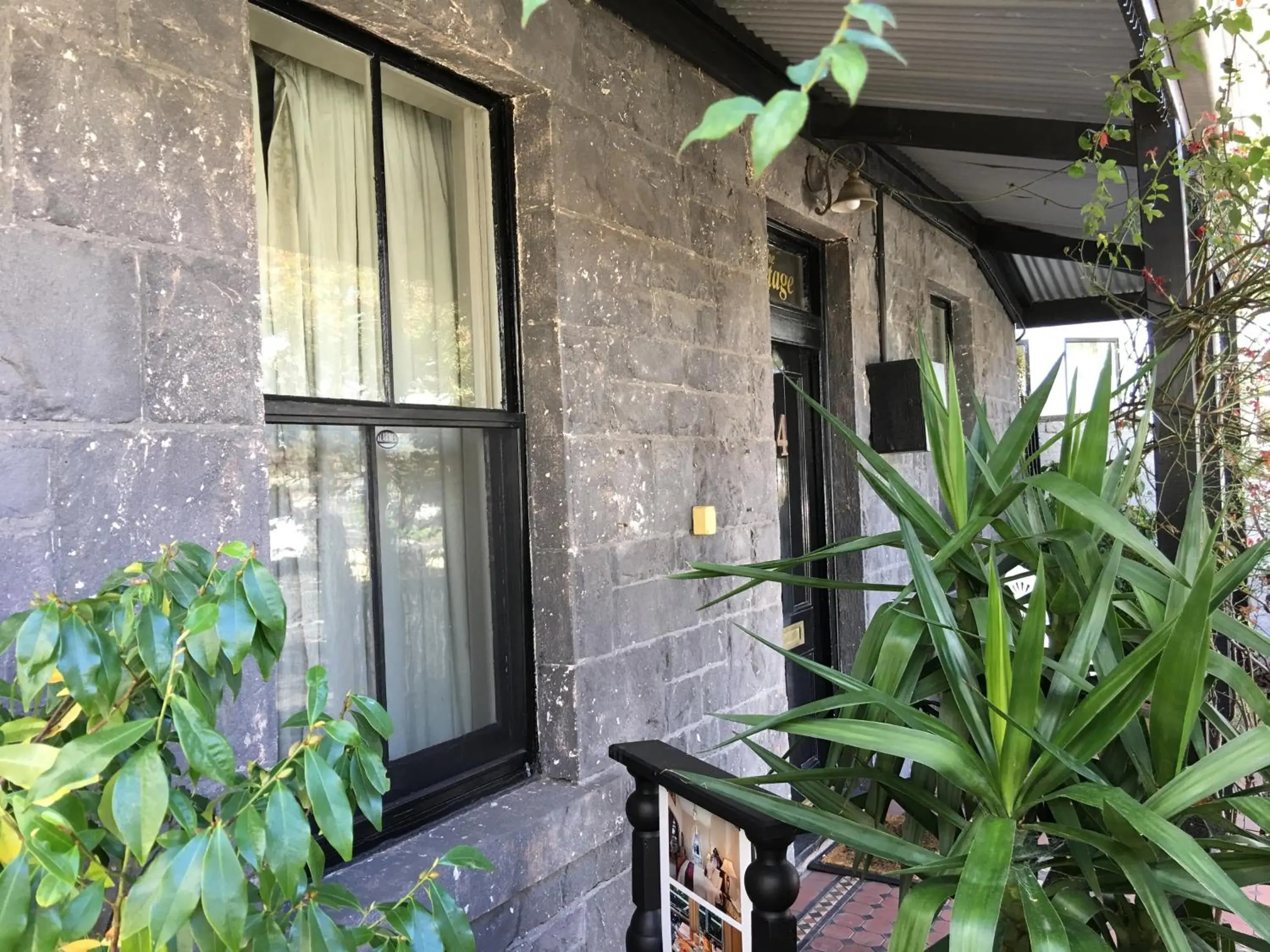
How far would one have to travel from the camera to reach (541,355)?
2.35 metres

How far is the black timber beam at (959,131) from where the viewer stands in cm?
326

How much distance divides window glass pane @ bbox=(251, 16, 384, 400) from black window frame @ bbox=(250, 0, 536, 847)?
3 centimetres

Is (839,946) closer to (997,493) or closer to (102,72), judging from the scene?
(997,493)

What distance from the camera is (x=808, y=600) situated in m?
4.16

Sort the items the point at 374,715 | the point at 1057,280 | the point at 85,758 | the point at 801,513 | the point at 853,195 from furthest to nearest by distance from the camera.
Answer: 1. the point at 1057,280
2. the point at 801,513
3. the point at 853,195
4. the point at 374,715
5. the point at 85,758

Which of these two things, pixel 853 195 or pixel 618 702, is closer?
pixel 618 702

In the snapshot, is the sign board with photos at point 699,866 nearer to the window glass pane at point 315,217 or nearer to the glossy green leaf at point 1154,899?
the glossy green leaf at point 1154,899

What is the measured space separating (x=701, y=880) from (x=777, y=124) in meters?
1.19

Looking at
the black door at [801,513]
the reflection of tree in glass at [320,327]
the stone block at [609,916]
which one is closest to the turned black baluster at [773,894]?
the stone block at [609,916]

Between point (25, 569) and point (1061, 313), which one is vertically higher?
point (1061, 313)

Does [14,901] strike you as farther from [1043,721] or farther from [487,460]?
[487,460]

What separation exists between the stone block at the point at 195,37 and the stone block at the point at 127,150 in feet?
0.10

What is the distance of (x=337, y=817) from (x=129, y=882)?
13.2 inches

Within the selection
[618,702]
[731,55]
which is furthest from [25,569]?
[731,55]
